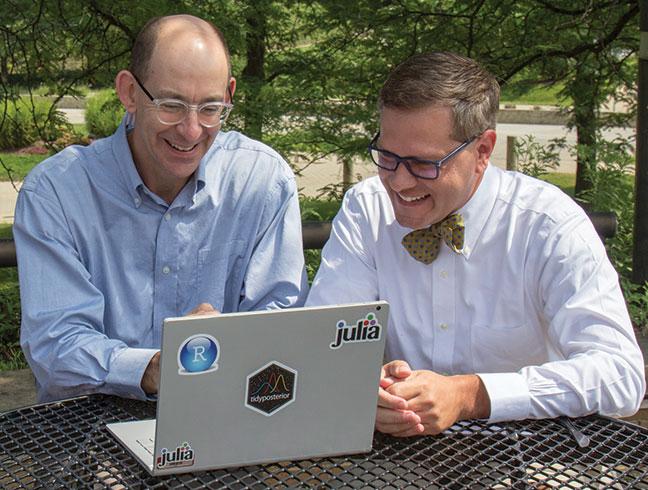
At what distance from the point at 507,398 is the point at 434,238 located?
0.54 metres

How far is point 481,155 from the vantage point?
243cm

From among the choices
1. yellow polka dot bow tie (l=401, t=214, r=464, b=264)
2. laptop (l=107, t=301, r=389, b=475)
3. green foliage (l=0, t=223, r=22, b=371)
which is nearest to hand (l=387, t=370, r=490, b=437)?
laptop (l=107, t=301, r=389, b=475)

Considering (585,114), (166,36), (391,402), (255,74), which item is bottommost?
(391,402)

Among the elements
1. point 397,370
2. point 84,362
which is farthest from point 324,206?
point 397,370

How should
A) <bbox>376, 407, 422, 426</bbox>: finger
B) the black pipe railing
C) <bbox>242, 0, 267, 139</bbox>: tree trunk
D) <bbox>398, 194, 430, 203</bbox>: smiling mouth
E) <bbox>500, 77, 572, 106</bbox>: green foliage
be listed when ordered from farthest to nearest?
<bbox>500, 77, 572, 106</bbox>: green foliage, <bbox>242, 0, 267, 139</bbox>: tree trunk, the black pipe railing, <bbox>398, 194, 430, 203</bbox>: smiling mouth, <bbox>376, 407, 422, 426</bbox>: finger

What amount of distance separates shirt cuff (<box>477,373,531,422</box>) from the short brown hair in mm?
635

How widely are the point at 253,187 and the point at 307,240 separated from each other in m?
1.27

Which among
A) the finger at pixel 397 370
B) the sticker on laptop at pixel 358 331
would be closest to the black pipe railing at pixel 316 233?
the finger at pixel 397 370

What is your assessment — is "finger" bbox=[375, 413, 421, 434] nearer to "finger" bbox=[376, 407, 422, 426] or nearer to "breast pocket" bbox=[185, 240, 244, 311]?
"finger" bbox=[376, 407, 422, 426]

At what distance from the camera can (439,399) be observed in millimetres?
2045

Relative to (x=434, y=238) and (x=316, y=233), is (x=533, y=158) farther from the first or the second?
(x=434, y=238)

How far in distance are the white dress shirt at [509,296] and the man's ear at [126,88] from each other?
705 millimetres

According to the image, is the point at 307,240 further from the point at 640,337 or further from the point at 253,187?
the point at 640,337

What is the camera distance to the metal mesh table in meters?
1.82
